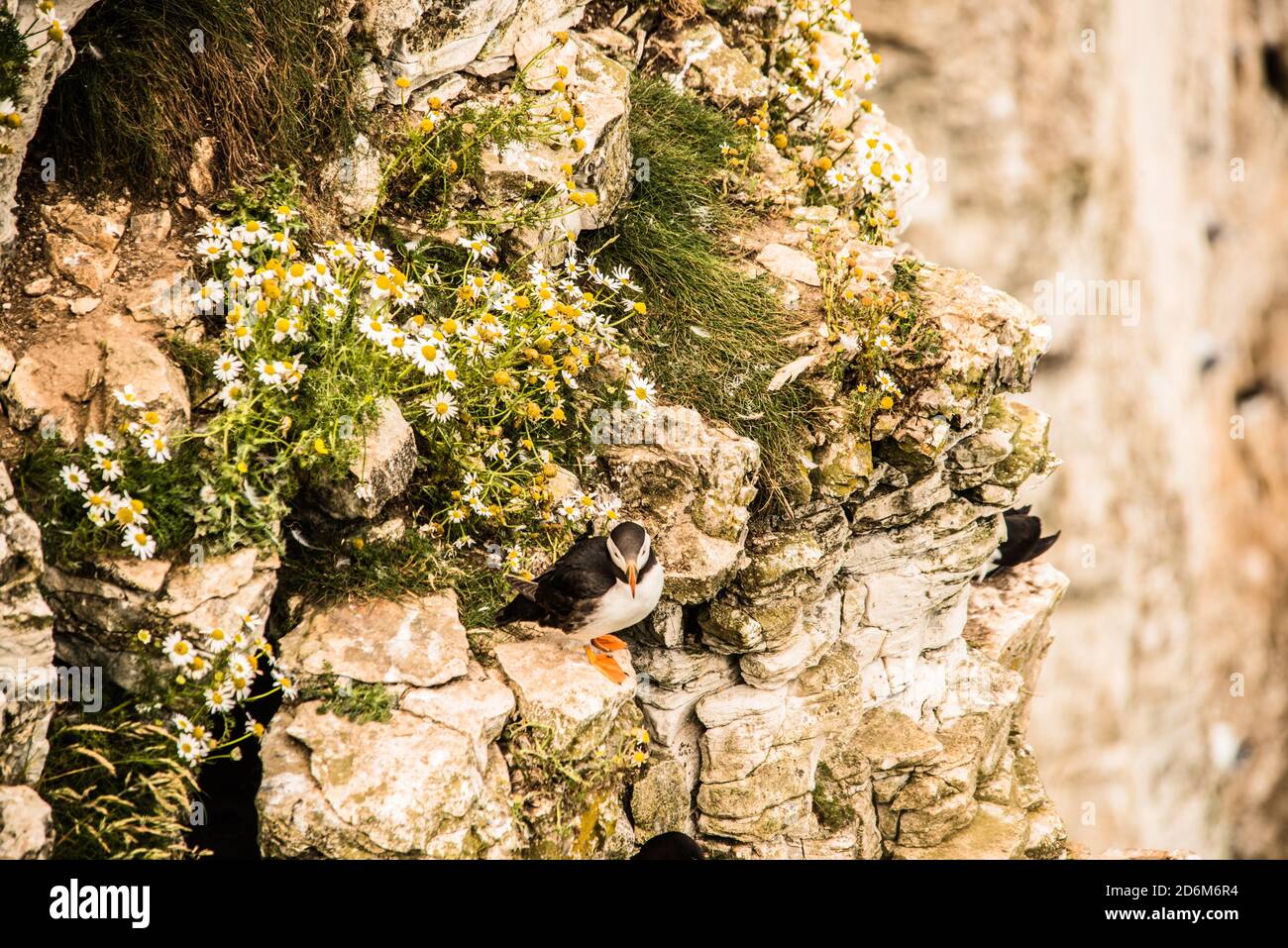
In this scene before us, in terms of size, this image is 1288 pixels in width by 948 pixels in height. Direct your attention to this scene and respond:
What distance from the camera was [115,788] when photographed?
4.09 meters

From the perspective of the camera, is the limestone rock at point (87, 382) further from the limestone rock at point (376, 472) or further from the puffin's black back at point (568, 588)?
the puffin's black back at point (568, 588)

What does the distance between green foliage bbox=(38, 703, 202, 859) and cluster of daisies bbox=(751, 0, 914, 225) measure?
5.00 metres

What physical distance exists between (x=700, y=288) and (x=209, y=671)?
3.41 metres

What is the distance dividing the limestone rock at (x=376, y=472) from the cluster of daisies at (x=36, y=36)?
1.76 m

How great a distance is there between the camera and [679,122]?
6.96m

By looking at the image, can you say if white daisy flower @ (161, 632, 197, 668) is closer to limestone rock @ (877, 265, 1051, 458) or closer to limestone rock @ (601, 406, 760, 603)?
limestone rock @ (601, 406, 760, 603)

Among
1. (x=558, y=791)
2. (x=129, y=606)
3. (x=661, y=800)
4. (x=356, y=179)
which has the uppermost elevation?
(x=356, y=179)

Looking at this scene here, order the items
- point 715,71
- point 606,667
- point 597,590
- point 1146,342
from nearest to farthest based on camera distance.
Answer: point 597,590, point 606,667, point 715,71, point 1146,342

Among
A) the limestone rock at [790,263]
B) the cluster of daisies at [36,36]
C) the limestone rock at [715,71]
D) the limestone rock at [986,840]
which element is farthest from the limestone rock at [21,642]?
the limestone rock at [986,840]

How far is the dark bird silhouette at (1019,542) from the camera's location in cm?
824

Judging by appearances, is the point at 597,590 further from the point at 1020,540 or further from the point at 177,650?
the point at 1020,540

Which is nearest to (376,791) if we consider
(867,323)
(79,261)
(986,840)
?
(79,261)

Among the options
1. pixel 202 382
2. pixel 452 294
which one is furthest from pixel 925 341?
pixel 202 382
